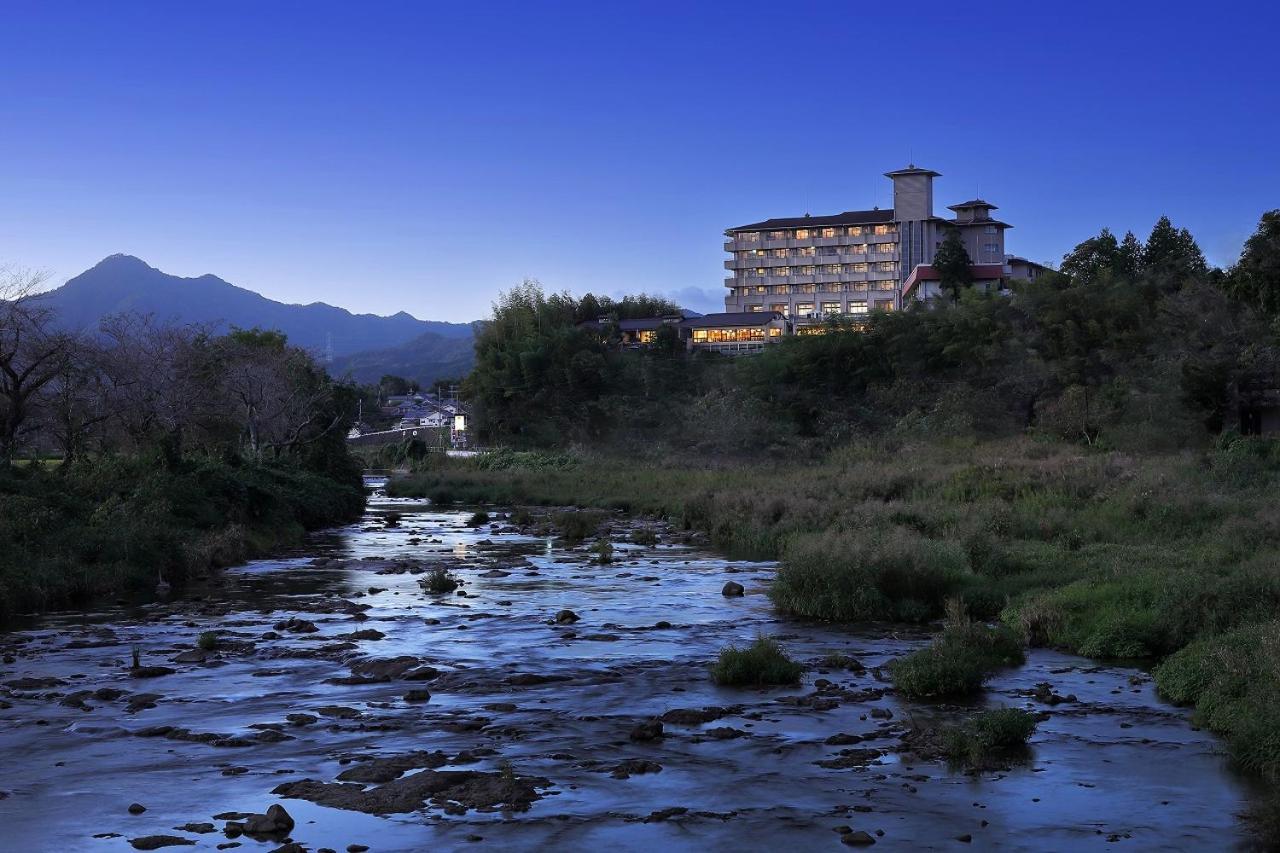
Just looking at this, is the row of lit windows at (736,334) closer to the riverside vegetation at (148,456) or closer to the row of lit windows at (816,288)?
the row of lit windows at (816,288)

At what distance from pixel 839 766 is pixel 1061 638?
8.65 metres

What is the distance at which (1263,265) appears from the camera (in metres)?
48.8

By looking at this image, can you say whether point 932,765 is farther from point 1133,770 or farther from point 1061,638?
point 1061,638

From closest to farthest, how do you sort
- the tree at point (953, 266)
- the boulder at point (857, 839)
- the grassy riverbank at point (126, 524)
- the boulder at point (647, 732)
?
the boulder at point (857, 839), the boulder at point (647, 732), the grassy riverbank at point (126, 524), the tree at point (953, 266)

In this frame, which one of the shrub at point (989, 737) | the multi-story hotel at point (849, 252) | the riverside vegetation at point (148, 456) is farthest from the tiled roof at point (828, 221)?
the shrub at point (989, 737)

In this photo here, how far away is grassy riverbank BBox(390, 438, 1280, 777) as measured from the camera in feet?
56.6

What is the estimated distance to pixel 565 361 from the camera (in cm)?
11669

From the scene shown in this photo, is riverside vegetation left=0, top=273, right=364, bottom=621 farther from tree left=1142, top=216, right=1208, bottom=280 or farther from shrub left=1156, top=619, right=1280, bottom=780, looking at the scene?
tree left=1142, top=216, right=1208, bottom=280

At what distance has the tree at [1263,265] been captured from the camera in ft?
158

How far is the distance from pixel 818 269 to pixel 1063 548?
120 meters

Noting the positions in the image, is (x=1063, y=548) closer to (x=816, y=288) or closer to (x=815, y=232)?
(x=816, y=288)

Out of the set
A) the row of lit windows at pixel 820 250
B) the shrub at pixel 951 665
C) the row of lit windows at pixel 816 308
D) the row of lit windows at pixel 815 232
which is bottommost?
the shrub at pixel 951 665

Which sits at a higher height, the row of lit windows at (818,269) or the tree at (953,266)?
the row of lit windows at (818,269)

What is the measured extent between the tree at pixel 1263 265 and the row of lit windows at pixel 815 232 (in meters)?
86.5
